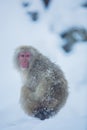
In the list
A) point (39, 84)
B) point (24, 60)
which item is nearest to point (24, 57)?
point (24, 60)

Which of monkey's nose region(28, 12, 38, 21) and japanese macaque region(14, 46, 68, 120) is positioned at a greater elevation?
monkey's nose region(28, 12, 38, 21)

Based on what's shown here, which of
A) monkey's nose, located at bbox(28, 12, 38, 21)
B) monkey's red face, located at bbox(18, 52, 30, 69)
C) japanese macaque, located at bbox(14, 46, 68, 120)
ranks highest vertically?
monkey's nose, located at bbox(28, 12, 38, 21)

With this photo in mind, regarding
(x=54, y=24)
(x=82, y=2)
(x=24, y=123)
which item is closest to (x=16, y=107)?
(x=24, y=123)

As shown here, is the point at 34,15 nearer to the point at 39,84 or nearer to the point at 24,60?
the point at 24,60

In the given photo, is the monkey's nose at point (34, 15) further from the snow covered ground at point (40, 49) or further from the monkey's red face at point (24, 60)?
the monkey's red face at point (24, 60)

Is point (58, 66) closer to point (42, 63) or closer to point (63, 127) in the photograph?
point (42, 63)

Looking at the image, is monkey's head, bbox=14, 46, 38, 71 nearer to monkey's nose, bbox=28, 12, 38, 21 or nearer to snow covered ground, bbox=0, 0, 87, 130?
snow covered ground, bbox=0, 0, 87, 130

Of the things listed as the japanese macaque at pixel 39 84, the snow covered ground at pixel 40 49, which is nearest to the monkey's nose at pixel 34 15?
the snow covered ground at pixel 40 49

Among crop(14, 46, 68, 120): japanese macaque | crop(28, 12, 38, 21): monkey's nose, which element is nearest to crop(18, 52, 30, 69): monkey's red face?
crop(14, 46, 68, 120): japanese macaque
